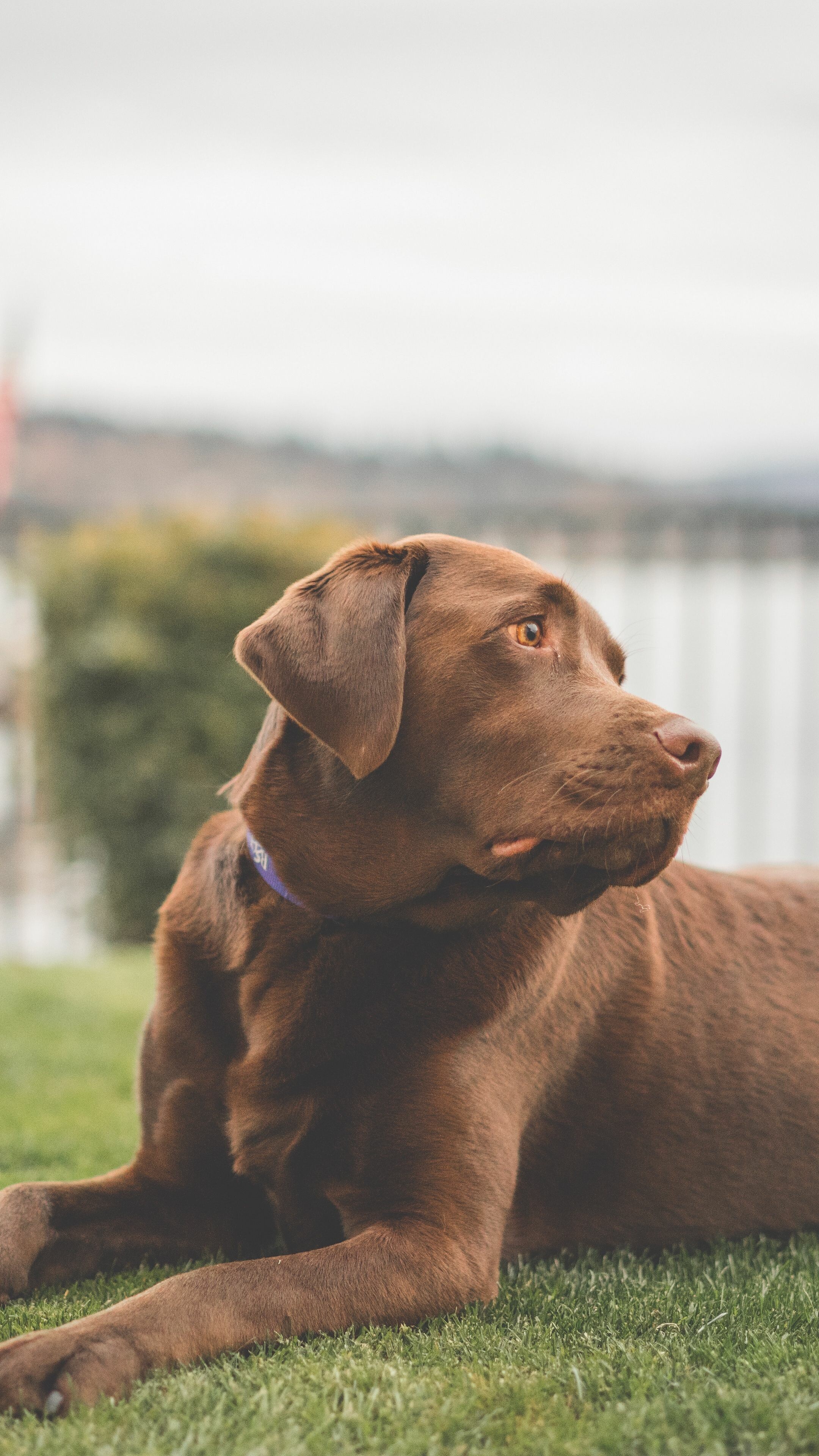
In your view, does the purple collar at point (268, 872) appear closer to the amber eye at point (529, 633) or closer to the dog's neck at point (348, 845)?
the dog's neck at point (348, 845)

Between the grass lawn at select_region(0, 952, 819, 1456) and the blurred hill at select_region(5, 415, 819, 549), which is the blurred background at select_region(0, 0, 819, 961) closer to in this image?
the blurred hill at select_region(5, 415, 819, 549)

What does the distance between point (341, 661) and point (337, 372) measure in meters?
9.80

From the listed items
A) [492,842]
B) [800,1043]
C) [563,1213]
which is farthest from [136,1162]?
[800,1043]

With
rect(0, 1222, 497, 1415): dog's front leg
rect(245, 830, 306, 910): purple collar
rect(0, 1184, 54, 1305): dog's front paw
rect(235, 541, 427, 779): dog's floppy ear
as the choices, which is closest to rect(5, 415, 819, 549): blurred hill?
rect(245, 830, 306, 910): purple collar

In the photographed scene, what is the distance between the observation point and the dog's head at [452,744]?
2051mm

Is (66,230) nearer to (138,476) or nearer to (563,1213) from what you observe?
(138,476)

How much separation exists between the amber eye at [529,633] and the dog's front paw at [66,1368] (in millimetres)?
1317

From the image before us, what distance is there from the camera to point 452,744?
7.23ft

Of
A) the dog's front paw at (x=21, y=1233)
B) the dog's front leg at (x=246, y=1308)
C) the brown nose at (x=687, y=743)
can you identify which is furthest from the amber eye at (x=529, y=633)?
the dog's front paw at (x=21, y=1233)

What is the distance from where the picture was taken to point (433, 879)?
90.0 inches

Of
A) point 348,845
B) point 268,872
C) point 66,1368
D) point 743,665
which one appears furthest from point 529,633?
point 743,665

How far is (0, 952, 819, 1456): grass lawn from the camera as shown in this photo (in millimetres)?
1514

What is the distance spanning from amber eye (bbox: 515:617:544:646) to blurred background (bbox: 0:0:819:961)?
19.4ft

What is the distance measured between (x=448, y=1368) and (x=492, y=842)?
2.75ft
